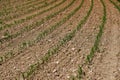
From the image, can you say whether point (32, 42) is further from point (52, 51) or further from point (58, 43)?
point (52, 51)

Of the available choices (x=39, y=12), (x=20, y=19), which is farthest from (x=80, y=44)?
(x=39, y=12)

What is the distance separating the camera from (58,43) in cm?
1481

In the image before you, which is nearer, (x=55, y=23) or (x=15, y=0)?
(x=55, y=23)

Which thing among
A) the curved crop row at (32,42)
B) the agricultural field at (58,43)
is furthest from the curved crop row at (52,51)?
the curved crop row at (32,42)

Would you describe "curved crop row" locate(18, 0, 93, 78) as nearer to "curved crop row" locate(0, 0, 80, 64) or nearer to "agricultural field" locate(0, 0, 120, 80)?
"agricultural field" locate(0, 0, 120, 80)

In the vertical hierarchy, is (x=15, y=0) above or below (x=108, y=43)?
above

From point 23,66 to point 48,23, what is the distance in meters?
6.99

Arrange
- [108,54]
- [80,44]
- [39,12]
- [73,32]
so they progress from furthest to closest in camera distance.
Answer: [39,12] < [73,32] < [80,44] < [108,54]

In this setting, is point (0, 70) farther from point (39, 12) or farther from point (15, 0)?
point (15, 0)

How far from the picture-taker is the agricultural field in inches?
458

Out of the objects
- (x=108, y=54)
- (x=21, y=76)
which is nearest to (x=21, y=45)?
(x=21, y=76)

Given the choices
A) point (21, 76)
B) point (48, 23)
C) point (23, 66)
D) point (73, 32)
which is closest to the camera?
point (21, 76)

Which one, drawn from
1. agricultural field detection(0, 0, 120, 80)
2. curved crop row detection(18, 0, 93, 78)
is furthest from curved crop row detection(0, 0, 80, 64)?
curved crop row detection(18, 0, 93, 78)

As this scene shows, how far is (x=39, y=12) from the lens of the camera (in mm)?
21734
